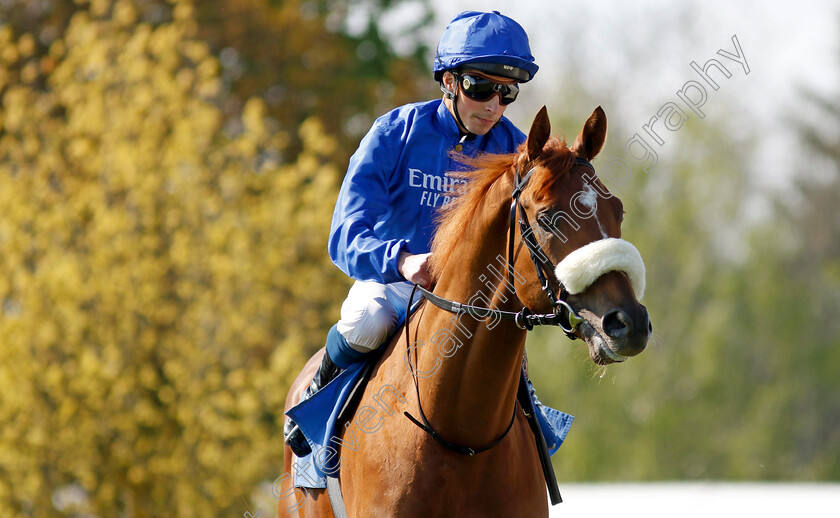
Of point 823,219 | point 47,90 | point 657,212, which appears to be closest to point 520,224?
point 47,90

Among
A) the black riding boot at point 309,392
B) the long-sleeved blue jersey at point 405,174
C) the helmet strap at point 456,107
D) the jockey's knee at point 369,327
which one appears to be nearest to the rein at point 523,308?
the jockey's knee at point 369,327

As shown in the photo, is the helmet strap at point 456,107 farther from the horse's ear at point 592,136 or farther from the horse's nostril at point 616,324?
the horse's nostril at point 616,324

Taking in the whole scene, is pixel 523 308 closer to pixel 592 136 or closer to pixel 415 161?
pixel 592 136

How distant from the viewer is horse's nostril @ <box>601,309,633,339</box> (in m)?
2.66

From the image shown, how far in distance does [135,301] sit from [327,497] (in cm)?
691

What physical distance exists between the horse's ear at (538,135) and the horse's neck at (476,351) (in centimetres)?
19

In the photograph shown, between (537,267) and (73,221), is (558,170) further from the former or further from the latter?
(73,221)

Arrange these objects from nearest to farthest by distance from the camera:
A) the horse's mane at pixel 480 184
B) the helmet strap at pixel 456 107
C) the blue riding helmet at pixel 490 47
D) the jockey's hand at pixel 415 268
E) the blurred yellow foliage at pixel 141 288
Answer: the horse's mane at pixel 480 184
the jockey's hand at pixel 415 268
the blue riding helmet at pixel 490 47
the helmet strap at pixel 456 107
the blurred yellow foliage at pixel 141 288

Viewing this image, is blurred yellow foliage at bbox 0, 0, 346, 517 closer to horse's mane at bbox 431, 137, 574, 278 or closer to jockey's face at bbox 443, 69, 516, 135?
jockey's face at bbox 443, 69, 516, 135

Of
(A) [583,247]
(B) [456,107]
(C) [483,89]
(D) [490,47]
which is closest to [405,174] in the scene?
(B) [456,107]

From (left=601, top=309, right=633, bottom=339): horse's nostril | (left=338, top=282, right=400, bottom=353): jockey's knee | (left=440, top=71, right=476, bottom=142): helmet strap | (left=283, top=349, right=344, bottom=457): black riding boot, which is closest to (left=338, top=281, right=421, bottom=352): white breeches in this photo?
(left=338, top=282, right=400, bottom=353): jockey's knee

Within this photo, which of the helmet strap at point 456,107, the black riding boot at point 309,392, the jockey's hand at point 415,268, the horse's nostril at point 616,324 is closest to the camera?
the horse's nostril at point 616,324

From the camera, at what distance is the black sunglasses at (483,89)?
3.67 meters

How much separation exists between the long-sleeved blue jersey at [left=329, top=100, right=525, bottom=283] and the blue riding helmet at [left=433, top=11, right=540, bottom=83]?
0.29 meters
